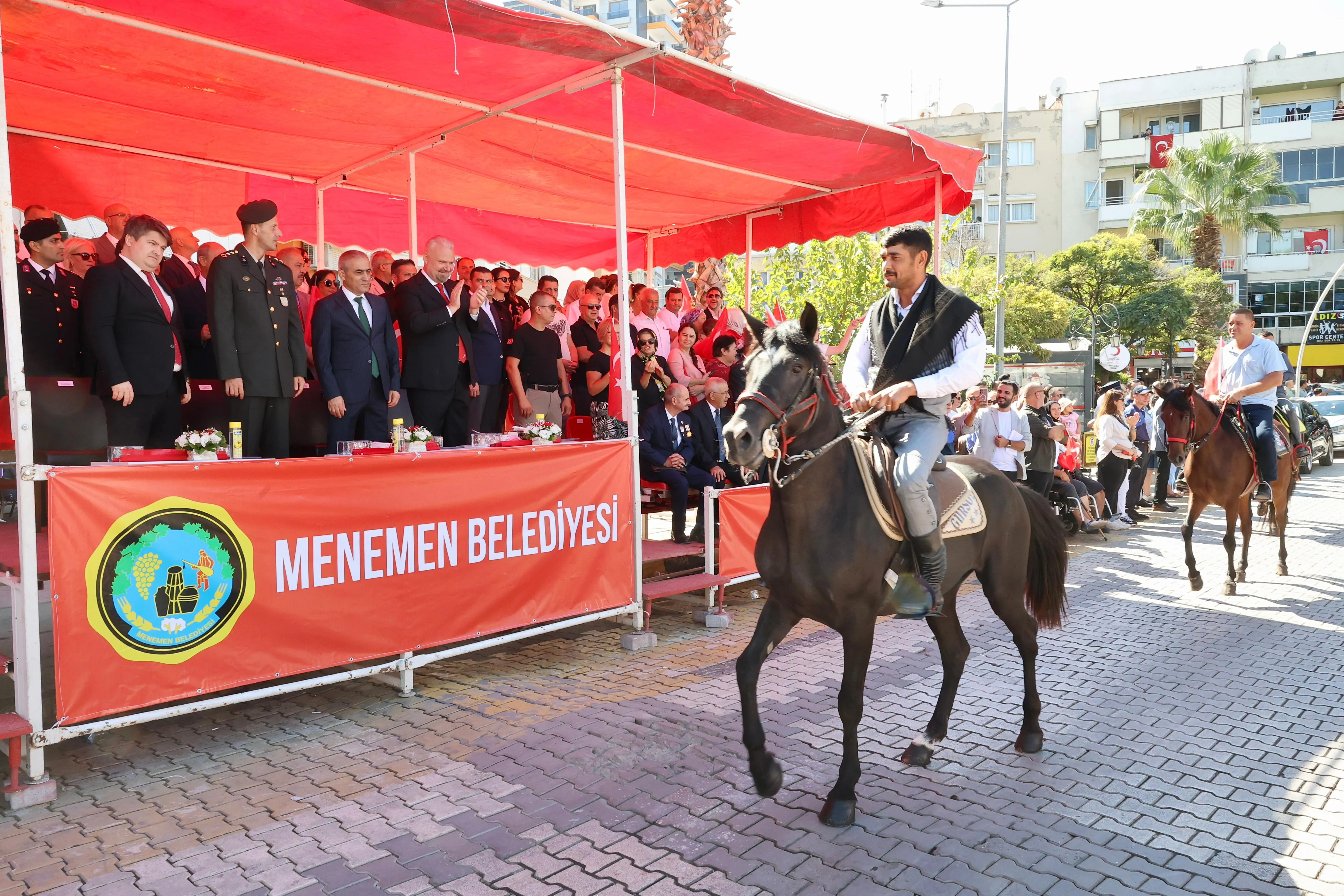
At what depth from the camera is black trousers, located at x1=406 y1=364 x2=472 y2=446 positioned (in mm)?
7152

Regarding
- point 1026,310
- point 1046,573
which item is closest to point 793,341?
point 1046,573

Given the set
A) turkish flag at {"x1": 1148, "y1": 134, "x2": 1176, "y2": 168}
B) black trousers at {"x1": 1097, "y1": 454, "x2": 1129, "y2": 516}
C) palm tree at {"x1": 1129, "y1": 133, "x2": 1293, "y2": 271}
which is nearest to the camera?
black trousers at {"x1": 1097, "y1": 454, "x2": 1129, "y2": 516}

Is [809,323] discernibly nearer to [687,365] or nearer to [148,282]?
[148,282]

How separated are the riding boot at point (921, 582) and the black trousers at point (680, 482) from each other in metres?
3.60

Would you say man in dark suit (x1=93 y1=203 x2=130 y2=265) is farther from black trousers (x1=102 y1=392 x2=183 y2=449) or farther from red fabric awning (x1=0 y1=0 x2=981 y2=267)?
black trousers (x1=102 y1=392 x2=183 y2=449)

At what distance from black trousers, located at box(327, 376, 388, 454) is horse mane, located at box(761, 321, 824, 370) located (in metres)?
3.80

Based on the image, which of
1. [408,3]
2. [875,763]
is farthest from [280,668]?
[408,3]

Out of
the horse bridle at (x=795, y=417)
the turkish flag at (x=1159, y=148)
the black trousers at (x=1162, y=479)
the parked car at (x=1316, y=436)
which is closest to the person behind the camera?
the horse bridle at (x=795, y=417)

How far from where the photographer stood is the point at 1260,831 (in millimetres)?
3850

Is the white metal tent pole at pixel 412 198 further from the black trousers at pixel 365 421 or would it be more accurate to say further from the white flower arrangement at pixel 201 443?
the white flower arrangement at pixel 201 443

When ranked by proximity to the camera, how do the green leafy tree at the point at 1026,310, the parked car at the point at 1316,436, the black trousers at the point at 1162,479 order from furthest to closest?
1. the green leafy tree at the point at 1026,310
2. the parked car at the point at 1316,436
3. the black trousers at the point at 1162,479

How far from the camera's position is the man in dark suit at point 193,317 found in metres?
6.93

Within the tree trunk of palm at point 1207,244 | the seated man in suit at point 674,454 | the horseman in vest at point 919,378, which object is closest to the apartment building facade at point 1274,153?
the tree trunk of palm at point 1207,244

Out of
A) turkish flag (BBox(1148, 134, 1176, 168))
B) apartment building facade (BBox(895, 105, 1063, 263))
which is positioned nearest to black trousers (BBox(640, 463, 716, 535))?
apartment building facade (BBox(895, 105, 1063, 263))
